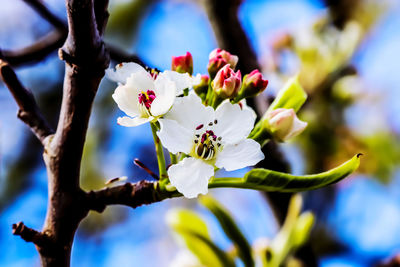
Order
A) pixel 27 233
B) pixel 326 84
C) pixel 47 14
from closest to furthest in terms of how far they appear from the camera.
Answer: pixel 27 233 < pixel 47 14 < pixel 326 84

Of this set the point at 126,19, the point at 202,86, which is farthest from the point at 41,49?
the point at 126,19

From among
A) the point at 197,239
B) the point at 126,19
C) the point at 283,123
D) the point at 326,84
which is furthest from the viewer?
the point at 126,19

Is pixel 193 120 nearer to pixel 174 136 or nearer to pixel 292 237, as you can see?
pixel 174 136

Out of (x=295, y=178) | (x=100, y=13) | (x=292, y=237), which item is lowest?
(x=292, y=237)

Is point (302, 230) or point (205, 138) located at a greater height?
point (205, 138)

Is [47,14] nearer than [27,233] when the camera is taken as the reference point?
No

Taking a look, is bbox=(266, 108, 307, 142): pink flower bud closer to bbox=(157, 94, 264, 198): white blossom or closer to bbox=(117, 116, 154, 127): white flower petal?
bbox=(157, 94, 264, 198): white blossom

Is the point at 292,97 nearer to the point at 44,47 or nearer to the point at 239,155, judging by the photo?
the point at 239,155

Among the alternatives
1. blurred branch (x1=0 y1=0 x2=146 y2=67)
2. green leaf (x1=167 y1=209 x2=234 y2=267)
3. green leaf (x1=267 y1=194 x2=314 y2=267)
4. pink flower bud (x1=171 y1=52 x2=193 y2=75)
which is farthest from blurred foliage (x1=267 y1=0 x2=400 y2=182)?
pink flower bud (x1=171 y1=52 x2=193 y2=75)
